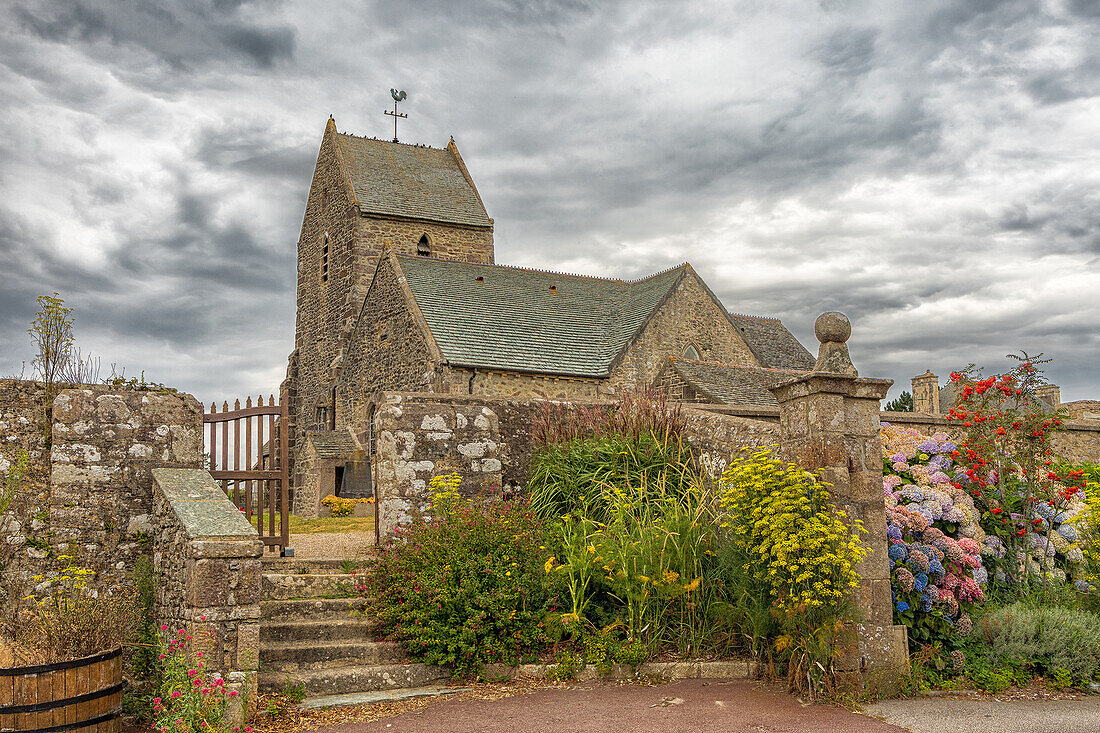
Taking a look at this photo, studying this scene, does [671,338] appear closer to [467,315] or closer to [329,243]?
[467,315]

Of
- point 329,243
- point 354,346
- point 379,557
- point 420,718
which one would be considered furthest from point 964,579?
point 329,243

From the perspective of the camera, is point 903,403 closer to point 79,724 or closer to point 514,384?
point 514,384

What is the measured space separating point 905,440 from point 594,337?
14.2 metres

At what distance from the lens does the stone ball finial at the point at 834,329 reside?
22.1ft

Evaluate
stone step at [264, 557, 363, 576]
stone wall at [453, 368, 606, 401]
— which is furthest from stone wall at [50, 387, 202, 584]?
stone wall at [453, 368, 606, 401]

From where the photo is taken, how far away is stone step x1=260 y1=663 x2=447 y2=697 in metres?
6.03

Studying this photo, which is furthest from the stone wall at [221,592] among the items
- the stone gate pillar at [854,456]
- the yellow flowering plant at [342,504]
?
the yellow flowering plant at [342,504]

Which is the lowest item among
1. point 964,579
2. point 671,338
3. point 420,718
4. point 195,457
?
point 420,718

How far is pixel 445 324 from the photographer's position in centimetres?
2088

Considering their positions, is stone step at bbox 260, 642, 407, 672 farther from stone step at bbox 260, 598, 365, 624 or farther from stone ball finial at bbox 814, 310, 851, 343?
stone ball finial at bbox 814, 310, 851, 343

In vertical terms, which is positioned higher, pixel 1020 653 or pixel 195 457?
pixel 195 457

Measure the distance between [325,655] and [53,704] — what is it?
6.15 feet

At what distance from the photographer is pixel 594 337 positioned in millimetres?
23219

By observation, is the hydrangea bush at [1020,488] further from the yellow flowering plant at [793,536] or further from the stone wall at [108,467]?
the stone wall at [108,467]
